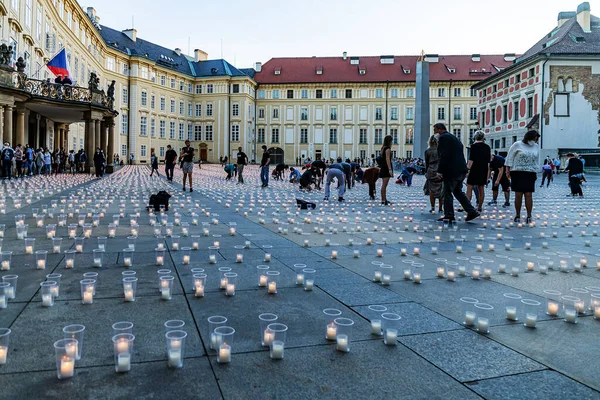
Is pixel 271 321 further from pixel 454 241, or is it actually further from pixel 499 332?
pixel 454 241

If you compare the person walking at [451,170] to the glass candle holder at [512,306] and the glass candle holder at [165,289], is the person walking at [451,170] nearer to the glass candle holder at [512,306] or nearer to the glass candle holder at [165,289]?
the glass candle holder at [512,306]

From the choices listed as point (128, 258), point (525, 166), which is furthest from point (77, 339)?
point (525, 166)

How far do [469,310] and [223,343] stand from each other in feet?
7.20

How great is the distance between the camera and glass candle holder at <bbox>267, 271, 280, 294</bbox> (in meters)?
4.73

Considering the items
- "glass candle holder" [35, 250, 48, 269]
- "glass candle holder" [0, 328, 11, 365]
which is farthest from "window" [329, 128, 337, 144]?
"glass candle holder" [0, 328, 11, 365]

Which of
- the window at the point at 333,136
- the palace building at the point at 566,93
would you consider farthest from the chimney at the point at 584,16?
the window at the point at 333,136

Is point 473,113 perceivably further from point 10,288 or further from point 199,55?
point 10,288

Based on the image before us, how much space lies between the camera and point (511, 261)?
258 inches

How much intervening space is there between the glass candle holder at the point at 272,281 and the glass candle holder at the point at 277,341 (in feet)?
4.73

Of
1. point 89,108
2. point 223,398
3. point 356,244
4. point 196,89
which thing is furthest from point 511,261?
point 196,89

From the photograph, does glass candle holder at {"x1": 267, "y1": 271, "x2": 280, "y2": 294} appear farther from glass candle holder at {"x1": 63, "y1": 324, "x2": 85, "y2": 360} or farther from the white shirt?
the white shirt

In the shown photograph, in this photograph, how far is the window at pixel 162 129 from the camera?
250 ft

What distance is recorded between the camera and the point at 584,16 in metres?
51.9

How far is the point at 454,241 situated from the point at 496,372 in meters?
5.42
